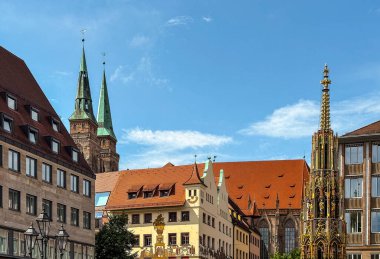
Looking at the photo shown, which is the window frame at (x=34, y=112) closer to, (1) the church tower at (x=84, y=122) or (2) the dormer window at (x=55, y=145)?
(2) the dormer window at (x=55, y=145)

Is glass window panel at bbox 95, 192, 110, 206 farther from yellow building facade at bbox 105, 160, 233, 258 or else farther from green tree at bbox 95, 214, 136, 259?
green tree at bbox 95, 214, 136, 259

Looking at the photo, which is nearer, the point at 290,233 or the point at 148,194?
the point at 148,194

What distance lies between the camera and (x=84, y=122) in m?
152

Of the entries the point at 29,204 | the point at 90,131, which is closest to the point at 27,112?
the point at 29,204

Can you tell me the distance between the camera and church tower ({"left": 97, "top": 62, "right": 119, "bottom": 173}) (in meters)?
159

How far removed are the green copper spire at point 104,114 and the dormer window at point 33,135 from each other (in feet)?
337

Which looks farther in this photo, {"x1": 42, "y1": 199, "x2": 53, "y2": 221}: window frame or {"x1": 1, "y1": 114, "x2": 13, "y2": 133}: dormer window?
{"x1": 42, "y1": 199, "x2": 53, "y2": 221}: window frame

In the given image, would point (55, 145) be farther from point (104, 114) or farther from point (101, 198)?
point (104, 114)

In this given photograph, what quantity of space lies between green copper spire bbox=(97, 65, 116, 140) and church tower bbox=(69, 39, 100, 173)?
23.5 feet

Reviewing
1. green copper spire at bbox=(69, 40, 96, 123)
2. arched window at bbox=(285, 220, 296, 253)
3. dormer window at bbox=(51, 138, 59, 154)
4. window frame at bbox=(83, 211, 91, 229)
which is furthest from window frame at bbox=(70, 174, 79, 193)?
green copper spire at bbox=(69, 40, 96, 123)

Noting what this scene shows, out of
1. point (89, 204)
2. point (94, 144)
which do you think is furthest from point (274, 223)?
point (89, 204)

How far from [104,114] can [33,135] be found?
104499mm

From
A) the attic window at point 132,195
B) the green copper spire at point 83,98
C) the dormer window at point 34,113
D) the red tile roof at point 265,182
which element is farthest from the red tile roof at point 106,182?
the green copper spire at point 83,98

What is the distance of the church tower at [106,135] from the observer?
159125 mm
